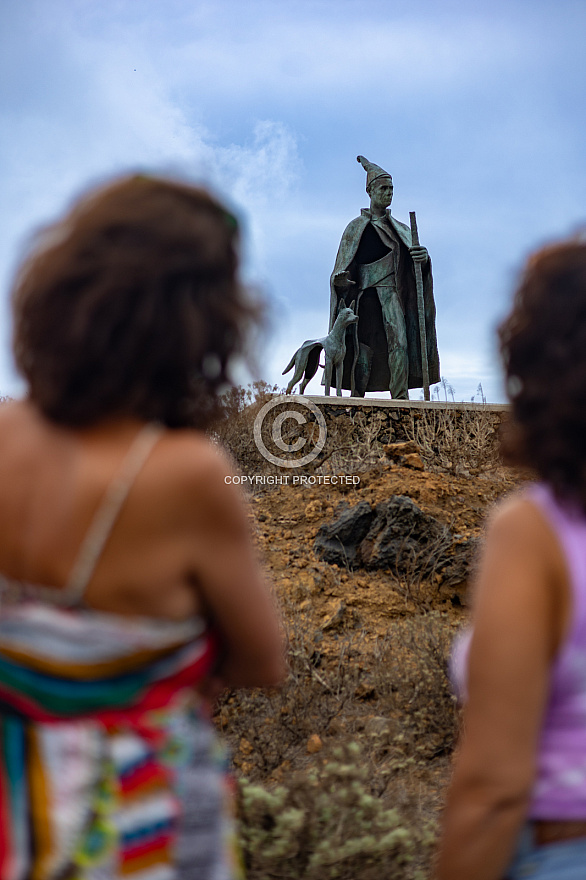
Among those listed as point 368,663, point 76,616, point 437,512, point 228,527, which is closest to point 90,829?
point 76,616

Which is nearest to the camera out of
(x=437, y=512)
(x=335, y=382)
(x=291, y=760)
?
Result: (x=291, y=760)

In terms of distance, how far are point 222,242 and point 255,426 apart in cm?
837

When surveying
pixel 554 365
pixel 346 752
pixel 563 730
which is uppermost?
pixel 554 365

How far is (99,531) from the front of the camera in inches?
32.8

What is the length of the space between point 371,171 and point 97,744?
10.4 metres

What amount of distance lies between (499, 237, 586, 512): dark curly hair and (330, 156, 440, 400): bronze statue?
373 inches

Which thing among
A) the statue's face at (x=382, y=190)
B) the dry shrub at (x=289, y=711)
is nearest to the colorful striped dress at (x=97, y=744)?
the dry shrub at (x=289, y=711)

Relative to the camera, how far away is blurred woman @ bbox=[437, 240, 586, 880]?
792 millimetres

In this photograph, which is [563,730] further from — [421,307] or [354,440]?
[421,307]

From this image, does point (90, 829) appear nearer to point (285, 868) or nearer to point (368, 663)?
point (285, 868)

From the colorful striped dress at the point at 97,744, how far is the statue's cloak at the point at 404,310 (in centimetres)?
977

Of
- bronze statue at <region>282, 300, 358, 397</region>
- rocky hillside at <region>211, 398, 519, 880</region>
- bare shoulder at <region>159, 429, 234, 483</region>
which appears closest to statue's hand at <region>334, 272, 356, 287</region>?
bronze statue at <region>282, 300, 358, 397</region>

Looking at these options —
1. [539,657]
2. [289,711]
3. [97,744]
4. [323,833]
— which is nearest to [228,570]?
[97,744]

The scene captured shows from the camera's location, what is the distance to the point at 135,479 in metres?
0.84
